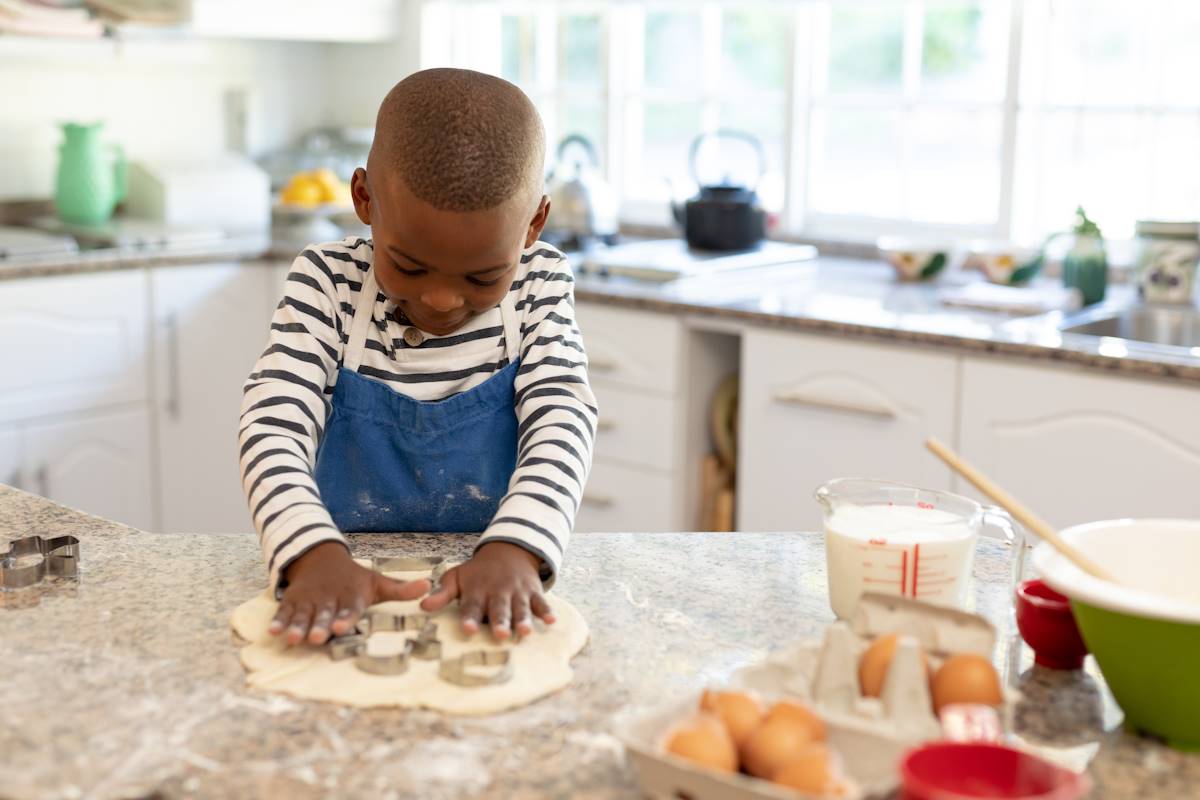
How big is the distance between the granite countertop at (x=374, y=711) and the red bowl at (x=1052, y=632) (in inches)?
0.6

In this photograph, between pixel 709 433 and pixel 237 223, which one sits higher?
pixel 237 223

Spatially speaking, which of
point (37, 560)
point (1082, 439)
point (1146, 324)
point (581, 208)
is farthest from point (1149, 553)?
point (581, 208)

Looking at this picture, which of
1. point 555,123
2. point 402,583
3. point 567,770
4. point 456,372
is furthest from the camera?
point 555,123

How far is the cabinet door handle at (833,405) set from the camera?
243cm

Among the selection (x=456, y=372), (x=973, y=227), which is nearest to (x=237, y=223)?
(x=973, y=227)

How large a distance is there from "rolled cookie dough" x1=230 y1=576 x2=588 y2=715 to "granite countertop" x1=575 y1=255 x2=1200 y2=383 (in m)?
1.34

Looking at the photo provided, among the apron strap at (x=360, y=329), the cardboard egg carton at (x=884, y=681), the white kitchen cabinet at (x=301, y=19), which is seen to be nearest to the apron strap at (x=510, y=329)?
the apron strap at (x=360, y=329)

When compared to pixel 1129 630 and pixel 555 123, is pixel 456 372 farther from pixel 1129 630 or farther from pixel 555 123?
pixel 555 123

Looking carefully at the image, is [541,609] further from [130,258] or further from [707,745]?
[130,258]

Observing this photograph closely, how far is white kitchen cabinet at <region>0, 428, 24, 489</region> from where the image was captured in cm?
287

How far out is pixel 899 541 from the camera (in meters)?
1.09

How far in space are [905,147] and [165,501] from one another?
1778 mm

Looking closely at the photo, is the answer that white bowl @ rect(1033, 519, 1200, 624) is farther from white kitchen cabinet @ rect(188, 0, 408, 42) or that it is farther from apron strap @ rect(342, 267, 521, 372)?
white kitchen cabinet @ rect(188, 0, 408, 42)

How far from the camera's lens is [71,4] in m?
3.21
